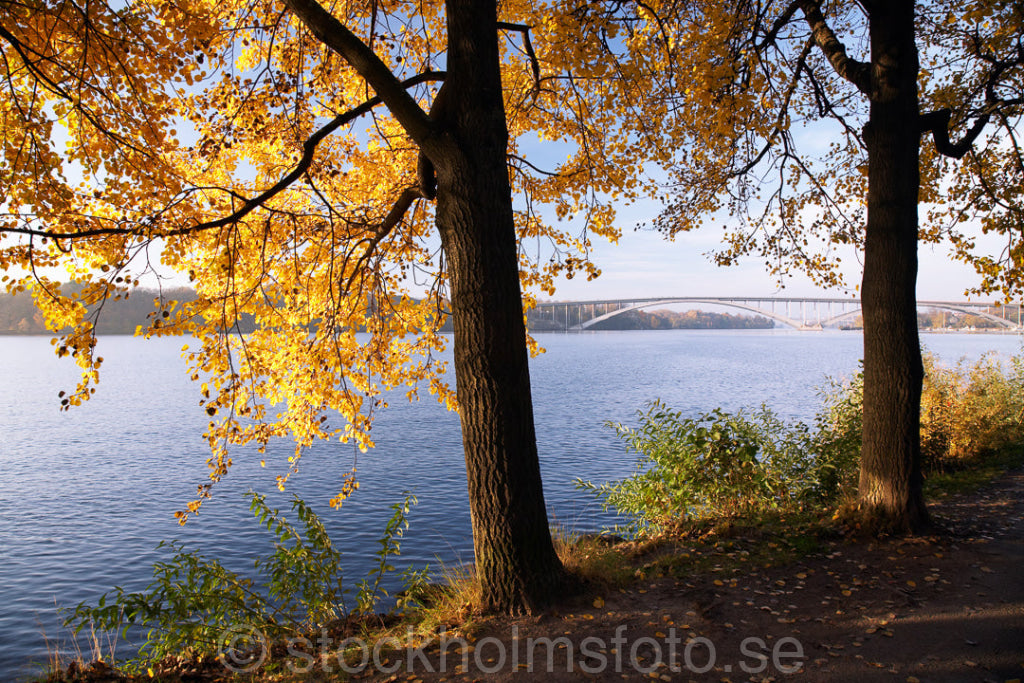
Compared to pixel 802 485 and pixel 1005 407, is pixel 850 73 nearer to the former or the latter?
pixel 802 485

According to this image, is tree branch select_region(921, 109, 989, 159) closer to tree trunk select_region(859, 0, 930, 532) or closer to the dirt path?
tree trunk select_region(859, 0, 930, 532)

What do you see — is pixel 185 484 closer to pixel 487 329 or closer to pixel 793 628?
pixel 487 329

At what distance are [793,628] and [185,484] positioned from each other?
543 inches

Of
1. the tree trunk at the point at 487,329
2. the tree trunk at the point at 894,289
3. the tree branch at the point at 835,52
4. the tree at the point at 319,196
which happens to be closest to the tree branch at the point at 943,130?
the tree trunk at the point at 894,289

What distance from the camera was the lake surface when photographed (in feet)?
29.8

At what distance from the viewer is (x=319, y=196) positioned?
17.6ft

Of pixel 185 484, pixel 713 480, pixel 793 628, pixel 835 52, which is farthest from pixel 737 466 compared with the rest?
pixel 185 484

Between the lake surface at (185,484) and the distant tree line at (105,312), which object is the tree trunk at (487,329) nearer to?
the lake surface at (185,484)

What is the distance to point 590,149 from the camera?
6926 mm

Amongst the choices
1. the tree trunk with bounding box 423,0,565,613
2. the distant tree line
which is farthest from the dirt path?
the distant tree line

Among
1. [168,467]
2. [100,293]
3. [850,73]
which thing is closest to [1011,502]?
[850,73]

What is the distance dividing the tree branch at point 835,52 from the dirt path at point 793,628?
4304 millimetres

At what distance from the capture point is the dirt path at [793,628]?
360 centimetres

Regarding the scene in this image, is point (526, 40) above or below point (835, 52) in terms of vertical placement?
below
